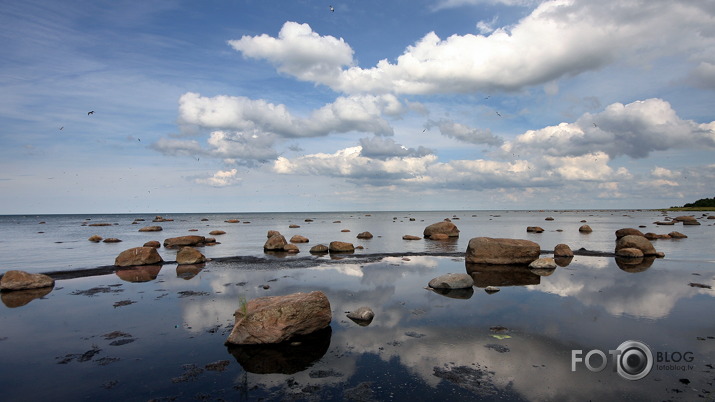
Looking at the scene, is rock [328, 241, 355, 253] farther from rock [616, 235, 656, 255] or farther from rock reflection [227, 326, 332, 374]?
rock [616, 235, 656, 255]

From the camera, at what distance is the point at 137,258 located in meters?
28.6

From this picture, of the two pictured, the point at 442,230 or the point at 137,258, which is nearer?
the point at 137,258

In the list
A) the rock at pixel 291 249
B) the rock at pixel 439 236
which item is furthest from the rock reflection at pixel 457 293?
the rock at pixel 439 236

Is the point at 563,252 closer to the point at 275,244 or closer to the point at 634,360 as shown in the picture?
the point at 634,360

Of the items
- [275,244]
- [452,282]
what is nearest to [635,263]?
[452,282]

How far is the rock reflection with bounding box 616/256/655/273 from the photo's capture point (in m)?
25.6

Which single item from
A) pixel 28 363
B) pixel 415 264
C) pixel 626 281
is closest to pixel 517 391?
pixel 28 363

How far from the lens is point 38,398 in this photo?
8.82 meters

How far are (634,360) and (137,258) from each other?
3176cm

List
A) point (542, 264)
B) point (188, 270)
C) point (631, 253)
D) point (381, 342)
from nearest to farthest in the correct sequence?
point (381, 342), point (542, 264), point (188, 270), point (631, 253)

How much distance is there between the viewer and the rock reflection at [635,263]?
25.6 meters

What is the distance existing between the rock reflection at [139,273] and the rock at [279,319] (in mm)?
14363

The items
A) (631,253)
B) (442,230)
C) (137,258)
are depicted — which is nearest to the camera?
(137,258)

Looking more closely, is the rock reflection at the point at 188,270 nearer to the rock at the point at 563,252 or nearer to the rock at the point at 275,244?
the rock at the point at 275,244
